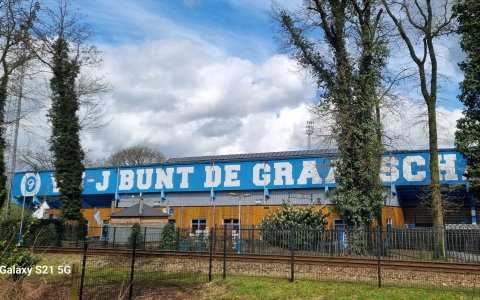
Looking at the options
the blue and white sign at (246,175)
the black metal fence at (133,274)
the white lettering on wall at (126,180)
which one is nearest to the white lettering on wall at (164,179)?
the blue and white sign at (246,175)

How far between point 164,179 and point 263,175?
11.0 meters

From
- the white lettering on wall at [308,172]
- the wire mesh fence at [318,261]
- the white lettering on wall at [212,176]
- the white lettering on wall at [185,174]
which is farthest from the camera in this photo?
the white lettering on wall at [185,174]

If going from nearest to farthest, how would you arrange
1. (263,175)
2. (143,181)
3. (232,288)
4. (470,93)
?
1. (232,288)
2. (470,93)
3. (263,175)
4. (143,181)

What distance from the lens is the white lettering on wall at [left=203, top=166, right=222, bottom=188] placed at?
141ft

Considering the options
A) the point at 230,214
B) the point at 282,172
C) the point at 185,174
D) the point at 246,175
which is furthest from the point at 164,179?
the point at 282,172

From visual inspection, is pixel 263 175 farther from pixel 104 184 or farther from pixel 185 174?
pixel 104 184

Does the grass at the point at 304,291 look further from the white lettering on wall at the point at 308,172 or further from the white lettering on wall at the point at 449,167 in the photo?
the white lettering on wall at the point at 449,167

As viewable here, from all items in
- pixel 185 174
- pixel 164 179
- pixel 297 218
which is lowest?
pixel 297 218

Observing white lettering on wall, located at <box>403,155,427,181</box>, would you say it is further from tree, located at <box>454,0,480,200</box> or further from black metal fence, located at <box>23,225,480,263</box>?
black metal fence, located at <box>23,225,480,263</box>

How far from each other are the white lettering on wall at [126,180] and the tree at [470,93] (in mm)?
32662

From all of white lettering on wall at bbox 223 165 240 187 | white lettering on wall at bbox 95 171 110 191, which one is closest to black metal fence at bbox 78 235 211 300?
white lettering on wall at bbox 223 165 240 187

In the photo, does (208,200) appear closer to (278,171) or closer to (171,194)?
(171,194)

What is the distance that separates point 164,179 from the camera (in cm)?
4541

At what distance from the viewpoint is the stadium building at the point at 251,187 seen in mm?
36844
